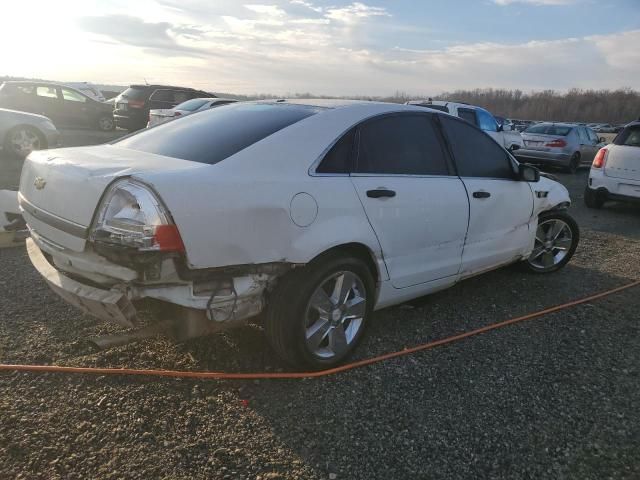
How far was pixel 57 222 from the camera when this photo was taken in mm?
2650

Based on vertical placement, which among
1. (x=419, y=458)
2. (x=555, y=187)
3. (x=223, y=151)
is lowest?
(x=419, y=458)

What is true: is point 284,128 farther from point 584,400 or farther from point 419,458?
point 584,400

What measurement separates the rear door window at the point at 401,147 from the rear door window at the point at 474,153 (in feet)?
0.65

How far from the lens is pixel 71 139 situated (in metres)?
15.7

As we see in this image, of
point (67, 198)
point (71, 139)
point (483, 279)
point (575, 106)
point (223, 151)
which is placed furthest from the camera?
point (575, 106)

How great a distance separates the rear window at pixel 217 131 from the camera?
286 centimetres

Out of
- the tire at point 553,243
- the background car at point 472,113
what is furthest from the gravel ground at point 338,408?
the background car at point 472,113

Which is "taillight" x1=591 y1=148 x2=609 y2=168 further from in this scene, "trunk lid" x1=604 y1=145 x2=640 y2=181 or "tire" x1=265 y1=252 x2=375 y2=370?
"tire" x1=265 y1=252 x2=375 y2=370

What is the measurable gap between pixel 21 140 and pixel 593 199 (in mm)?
11469

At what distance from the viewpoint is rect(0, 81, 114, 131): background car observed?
16.2m

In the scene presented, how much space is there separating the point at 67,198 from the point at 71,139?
14781 mm

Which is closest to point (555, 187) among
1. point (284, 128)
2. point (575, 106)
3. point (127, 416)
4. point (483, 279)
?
point (483, 279)

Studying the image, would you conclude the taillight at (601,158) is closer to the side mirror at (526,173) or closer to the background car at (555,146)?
the side mirror at (526,173)

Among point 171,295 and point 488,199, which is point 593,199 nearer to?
point 488,199
